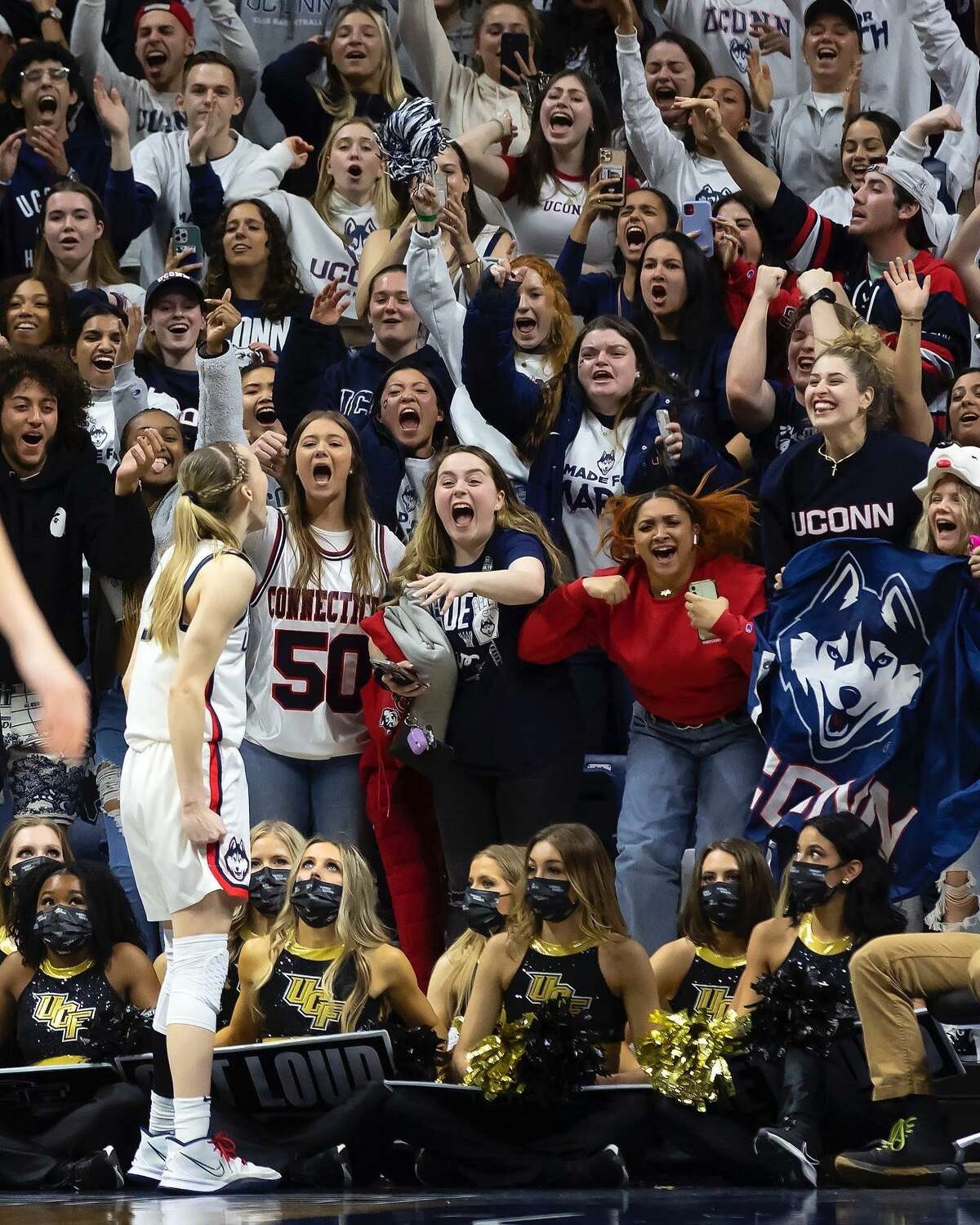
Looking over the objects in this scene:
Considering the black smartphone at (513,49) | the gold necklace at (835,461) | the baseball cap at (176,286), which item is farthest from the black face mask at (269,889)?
the black smartphone at (513,49)

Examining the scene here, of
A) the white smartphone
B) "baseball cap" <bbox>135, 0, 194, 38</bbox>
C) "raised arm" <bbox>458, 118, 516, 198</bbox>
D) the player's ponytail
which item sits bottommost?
the white smartphone

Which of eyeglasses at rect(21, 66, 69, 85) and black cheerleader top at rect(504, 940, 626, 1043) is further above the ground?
eyeglasses at rect(21, 66, 69, 85)

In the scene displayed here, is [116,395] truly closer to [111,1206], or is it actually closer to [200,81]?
[200,81]

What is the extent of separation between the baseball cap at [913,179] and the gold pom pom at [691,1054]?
3.54 meters

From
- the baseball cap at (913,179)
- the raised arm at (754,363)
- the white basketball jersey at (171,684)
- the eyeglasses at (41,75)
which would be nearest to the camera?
the white basketball jersey at (171,684)

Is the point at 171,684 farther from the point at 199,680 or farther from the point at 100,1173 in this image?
the point at 100,1173

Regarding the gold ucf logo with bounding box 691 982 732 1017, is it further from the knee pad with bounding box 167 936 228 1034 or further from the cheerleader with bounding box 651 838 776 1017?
the knee pad with bounding box 167 936 228 1034

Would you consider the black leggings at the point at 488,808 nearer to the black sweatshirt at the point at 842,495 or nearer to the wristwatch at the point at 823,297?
the black sweatshirt at the point at 842,495

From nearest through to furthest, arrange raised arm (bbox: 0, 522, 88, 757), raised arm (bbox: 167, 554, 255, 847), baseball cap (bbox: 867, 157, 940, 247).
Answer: raised arm (bbox: 0, 522, 88, 757), raised arm (bbox: 167, 554, 255, 847), baseball cap (bbox: 867, 157, 940, 247)

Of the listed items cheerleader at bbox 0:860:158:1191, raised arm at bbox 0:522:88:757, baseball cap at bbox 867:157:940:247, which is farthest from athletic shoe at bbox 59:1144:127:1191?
baseball cap at bbox 867:157:940:247

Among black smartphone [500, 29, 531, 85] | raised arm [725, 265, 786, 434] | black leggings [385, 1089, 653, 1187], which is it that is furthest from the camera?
black smartphone [500, 29, 531, 85]

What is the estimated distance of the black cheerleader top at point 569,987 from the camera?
5418mm

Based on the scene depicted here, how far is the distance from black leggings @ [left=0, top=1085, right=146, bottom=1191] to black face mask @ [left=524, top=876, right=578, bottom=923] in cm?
121

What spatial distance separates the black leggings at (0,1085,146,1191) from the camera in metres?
5.35
